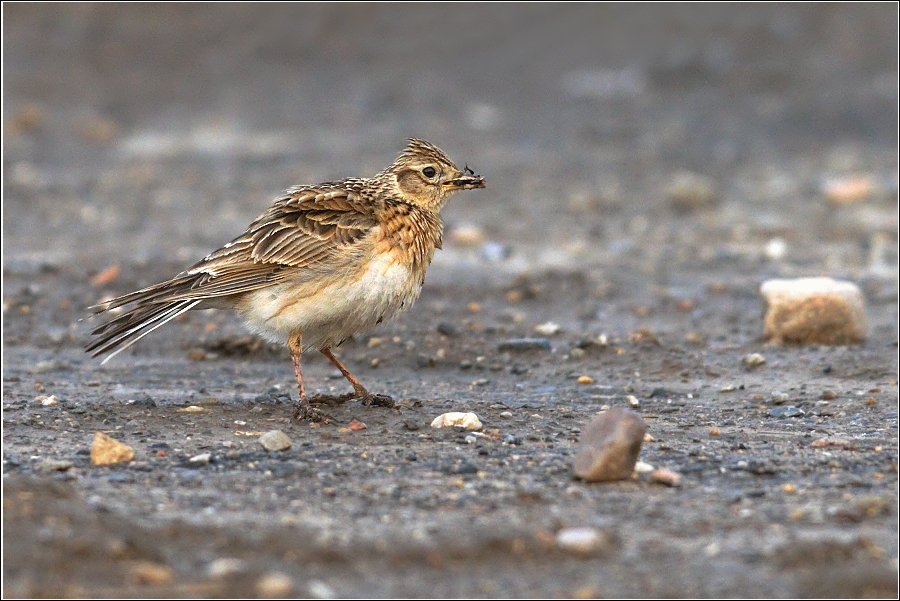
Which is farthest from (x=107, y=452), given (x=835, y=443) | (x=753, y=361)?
(x=753, y=361)

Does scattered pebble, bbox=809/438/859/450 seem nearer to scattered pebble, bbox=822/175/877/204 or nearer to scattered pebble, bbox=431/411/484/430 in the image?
scattered pebble, bbox=431/411/484/430

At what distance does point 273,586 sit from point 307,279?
123 inches

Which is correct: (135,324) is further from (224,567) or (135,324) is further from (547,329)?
(547,329)

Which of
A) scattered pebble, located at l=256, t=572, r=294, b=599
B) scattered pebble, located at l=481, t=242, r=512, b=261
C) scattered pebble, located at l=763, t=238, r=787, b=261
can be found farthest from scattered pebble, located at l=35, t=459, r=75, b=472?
scattered pebble, located at l=763, t=238, r=787, b=261

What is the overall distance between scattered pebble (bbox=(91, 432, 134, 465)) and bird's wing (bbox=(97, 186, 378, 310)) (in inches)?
59.7

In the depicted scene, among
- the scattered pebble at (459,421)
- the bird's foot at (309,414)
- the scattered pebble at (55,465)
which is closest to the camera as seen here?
the scattered pebble at (55,465)

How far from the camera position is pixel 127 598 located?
15.5 feet

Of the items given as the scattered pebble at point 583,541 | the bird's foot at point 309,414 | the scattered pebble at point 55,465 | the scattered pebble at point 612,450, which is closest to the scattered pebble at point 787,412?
the scattered pebble at point 612,450

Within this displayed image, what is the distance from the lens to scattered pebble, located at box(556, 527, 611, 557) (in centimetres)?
520

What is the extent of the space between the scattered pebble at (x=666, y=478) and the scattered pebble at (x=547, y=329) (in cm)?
446

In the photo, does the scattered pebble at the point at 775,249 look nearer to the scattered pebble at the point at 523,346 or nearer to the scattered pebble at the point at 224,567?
the scattered pebble at the point at 523,346

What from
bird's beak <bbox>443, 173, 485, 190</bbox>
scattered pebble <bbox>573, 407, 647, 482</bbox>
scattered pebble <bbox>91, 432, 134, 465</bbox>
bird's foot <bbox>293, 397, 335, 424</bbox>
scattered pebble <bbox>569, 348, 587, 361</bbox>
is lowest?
scattered pebble <bbox>573, 407, 647, 482</bbox>

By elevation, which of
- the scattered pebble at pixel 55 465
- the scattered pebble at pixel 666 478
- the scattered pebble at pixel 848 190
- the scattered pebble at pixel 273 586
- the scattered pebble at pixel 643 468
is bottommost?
the scattered pebble at pixel 273 586

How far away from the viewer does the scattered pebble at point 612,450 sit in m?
5.97
